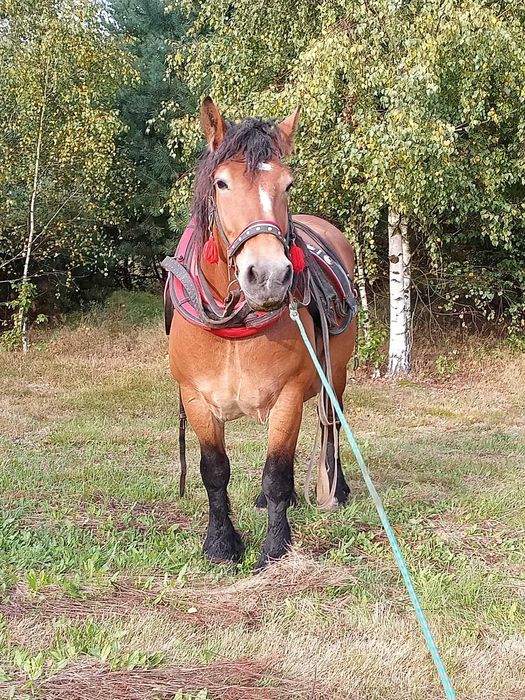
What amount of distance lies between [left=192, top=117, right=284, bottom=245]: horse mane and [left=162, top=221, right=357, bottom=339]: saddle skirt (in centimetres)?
32

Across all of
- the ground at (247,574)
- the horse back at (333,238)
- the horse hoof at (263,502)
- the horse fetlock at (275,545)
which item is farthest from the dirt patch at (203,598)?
the horse back at (333,238)

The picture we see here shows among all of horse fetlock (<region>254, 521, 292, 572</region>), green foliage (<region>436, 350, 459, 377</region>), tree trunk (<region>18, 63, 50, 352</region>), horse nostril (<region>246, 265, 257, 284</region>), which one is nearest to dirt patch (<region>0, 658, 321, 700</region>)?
horse fetlock (<region>254, 521, 292, 572</region>)

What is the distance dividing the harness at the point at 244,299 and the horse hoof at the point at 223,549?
571mm

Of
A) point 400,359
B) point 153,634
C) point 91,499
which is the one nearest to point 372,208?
point 400,359

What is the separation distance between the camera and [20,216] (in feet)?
36.2

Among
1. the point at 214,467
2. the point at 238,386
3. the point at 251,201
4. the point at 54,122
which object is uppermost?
the point at 54,122

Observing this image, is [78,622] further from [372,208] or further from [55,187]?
[55,187]

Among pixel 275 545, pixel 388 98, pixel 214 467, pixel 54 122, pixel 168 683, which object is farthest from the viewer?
pixel 54 122

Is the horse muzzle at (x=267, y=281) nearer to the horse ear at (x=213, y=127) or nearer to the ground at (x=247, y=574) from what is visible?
the horse ear at (x=213, y=127)

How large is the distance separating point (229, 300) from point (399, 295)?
6514 mm

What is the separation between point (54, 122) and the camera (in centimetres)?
1048

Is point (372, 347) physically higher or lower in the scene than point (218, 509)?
higher

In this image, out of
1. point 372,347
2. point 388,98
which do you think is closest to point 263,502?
point 388,98

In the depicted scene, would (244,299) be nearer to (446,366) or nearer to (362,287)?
(362,287)
